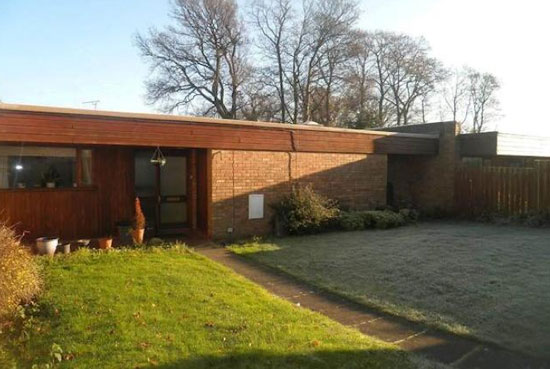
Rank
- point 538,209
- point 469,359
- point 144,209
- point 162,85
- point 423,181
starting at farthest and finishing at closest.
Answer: point 162,85
point 423,181
point 538,209
point 144,209
point 469,359

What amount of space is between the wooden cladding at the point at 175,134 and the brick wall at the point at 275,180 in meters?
0.27

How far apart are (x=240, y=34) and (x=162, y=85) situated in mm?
7306

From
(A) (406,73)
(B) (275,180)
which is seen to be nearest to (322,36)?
(A) (406,73)

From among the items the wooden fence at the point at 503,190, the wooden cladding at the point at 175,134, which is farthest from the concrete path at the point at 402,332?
the wooden fence at the point at 503,190

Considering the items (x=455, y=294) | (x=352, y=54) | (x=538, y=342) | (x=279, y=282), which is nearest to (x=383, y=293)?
(x=455, y=294)

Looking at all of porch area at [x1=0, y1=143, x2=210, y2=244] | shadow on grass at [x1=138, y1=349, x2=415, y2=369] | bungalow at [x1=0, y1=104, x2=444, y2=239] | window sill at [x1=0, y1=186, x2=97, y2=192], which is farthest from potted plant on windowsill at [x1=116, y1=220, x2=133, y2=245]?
shadow on grass at [x1=138, y1=349, x2=415, y2=369]

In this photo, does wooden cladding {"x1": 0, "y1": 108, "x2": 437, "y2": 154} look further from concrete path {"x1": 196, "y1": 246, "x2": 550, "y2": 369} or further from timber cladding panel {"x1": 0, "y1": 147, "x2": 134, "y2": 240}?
concrete path {"x1": 196, "y1": 246, "x2": 550, "y2": 369}

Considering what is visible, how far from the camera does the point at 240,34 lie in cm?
3444

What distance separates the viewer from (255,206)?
38.8 feet

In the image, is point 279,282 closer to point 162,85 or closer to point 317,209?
point 317,209

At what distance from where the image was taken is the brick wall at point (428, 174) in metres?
15.9

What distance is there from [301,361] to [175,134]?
751cm

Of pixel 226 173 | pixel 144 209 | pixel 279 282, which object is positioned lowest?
pixel 279 282

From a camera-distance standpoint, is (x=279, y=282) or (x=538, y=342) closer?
(x=538, y=342)
